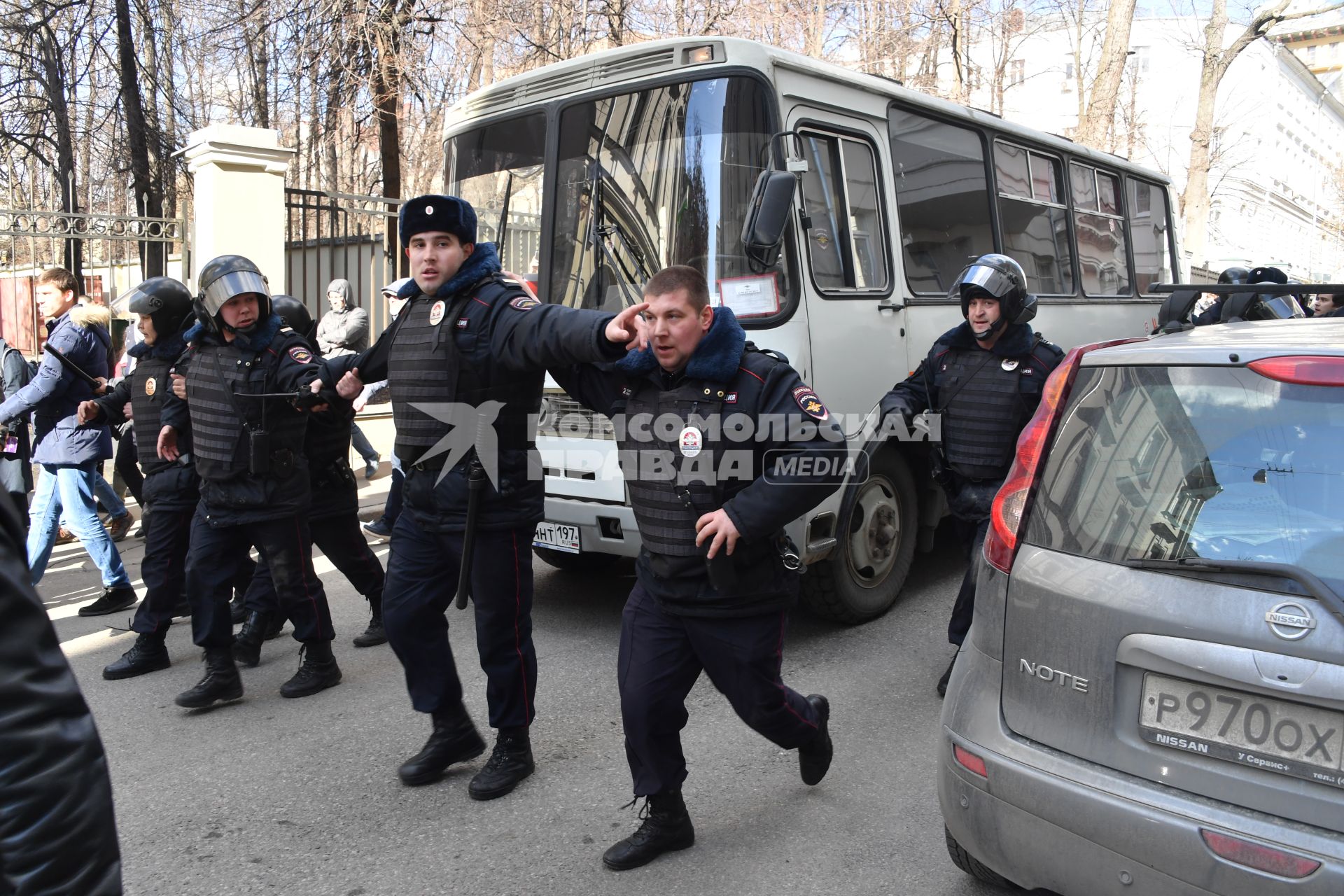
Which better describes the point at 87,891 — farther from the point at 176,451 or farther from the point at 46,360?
the point at 46,360

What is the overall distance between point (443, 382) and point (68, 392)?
3600 mm

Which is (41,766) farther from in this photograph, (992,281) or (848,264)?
(848,264)

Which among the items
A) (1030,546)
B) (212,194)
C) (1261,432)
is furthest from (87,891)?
(212,194)

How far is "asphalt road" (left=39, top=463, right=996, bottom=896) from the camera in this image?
10.1 feet

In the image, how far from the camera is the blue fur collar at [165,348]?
4.93 m

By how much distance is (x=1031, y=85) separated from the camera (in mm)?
53562

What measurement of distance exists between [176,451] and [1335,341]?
4.54m

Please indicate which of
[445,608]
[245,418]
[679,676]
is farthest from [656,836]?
[245,418]

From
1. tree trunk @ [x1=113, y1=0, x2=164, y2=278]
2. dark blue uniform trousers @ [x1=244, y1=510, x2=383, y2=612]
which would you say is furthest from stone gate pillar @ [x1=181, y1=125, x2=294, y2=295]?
dark blue uniform trousers @ [x1=244, y1=510, x2=383, y2=612]

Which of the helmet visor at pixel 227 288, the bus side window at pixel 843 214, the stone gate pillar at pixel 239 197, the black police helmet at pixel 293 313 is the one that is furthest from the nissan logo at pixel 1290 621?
the stone gate pillar at pixel 239 197

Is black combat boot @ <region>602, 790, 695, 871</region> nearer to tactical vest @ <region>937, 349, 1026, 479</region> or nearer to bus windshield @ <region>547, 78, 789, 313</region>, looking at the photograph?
tactical vest @ <region>937, 349, 1026, 479</region>

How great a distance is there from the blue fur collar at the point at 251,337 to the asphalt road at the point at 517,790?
1.54 meters

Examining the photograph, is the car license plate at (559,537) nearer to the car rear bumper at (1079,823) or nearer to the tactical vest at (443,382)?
the tactical vest at (443,382)

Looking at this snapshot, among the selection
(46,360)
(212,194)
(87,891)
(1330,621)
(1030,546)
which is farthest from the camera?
(212,194)
